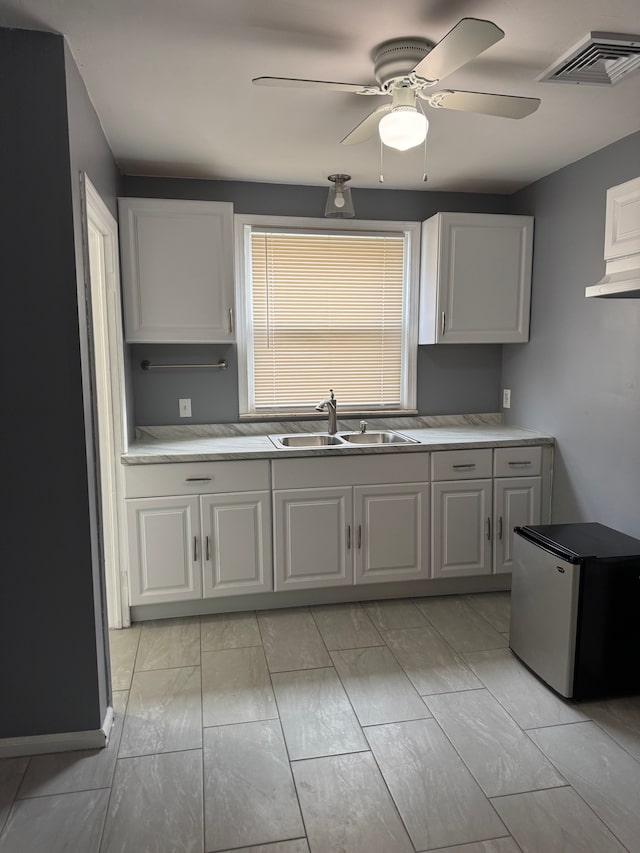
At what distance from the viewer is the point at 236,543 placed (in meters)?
3.06

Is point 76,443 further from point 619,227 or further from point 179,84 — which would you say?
point 619,227

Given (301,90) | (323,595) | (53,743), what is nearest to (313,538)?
(323,595)

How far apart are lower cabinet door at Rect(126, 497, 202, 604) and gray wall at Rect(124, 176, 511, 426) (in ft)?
2.23

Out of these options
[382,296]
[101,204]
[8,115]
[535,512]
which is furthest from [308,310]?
[8,115]

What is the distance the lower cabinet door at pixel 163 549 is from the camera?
9.70ft

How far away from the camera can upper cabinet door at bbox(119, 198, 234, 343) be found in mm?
3066

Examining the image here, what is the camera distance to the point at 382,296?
3.72 metres

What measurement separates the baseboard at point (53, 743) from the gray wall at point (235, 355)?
69.5 inches

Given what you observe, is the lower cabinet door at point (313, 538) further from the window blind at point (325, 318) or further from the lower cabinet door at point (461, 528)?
the window blind at point (325, 318)

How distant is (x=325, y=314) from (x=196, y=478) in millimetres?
1342

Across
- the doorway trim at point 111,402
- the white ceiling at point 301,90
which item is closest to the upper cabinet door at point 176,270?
the doorway trim at point 111,402

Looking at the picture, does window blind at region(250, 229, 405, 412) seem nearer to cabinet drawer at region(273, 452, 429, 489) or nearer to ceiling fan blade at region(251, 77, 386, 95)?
cabinet drawer at region(273, 452, 429, 489)

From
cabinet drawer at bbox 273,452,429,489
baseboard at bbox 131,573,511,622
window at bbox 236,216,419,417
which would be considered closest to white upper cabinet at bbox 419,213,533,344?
window at bbox 236,216,419,417

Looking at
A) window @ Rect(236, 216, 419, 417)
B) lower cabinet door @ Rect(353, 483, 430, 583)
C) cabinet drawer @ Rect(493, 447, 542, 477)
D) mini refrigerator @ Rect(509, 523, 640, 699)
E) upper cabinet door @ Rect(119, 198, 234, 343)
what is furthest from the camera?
window @ Rect(236, 216, 419, 417)
